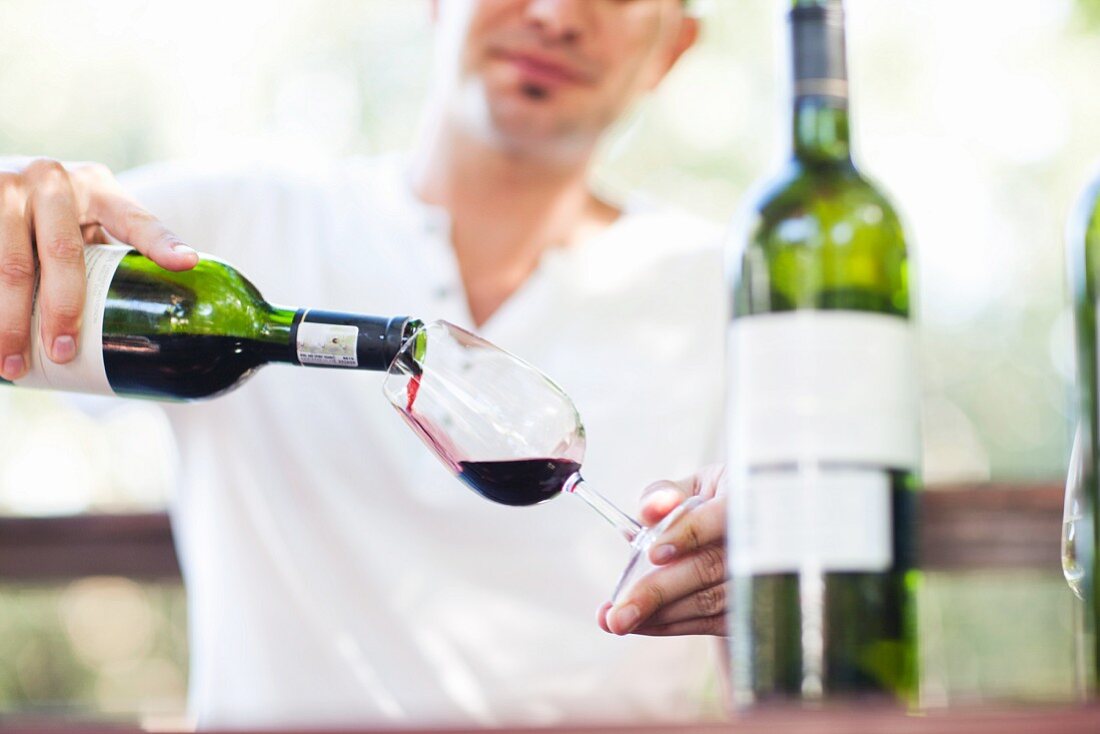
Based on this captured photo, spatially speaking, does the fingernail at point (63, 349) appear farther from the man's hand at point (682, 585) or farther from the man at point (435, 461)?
the man at point (435, 461)

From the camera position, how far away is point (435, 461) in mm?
1562

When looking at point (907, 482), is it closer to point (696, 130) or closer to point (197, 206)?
point (197, 206)

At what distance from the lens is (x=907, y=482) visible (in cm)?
54

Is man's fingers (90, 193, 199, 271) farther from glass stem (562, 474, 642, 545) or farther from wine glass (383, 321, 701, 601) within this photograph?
glass stem (562, 474, 642, 545)

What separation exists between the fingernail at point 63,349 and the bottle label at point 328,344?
0.14 m

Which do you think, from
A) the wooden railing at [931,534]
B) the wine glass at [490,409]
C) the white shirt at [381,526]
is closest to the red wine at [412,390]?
the wine glass at [490,409]

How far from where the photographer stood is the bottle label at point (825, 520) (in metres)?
0.52

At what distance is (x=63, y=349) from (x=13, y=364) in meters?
0.06

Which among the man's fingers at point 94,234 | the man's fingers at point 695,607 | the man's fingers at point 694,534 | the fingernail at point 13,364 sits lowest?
the man's fingers at point 695,607

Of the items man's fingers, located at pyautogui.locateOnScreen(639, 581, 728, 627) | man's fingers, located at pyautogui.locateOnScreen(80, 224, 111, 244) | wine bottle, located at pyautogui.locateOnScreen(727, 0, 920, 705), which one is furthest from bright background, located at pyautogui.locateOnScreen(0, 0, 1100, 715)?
wine bottle, located at pyautogui.locateOnScreen(727, 0, 920, 705)

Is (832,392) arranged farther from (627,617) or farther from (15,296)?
(15,296)

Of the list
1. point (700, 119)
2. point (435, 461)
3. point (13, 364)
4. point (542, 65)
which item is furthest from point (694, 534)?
point (700, 119)

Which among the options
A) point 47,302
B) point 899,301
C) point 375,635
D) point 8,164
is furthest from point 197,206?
point 899,301

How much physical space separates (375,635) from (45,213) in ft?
2.77
